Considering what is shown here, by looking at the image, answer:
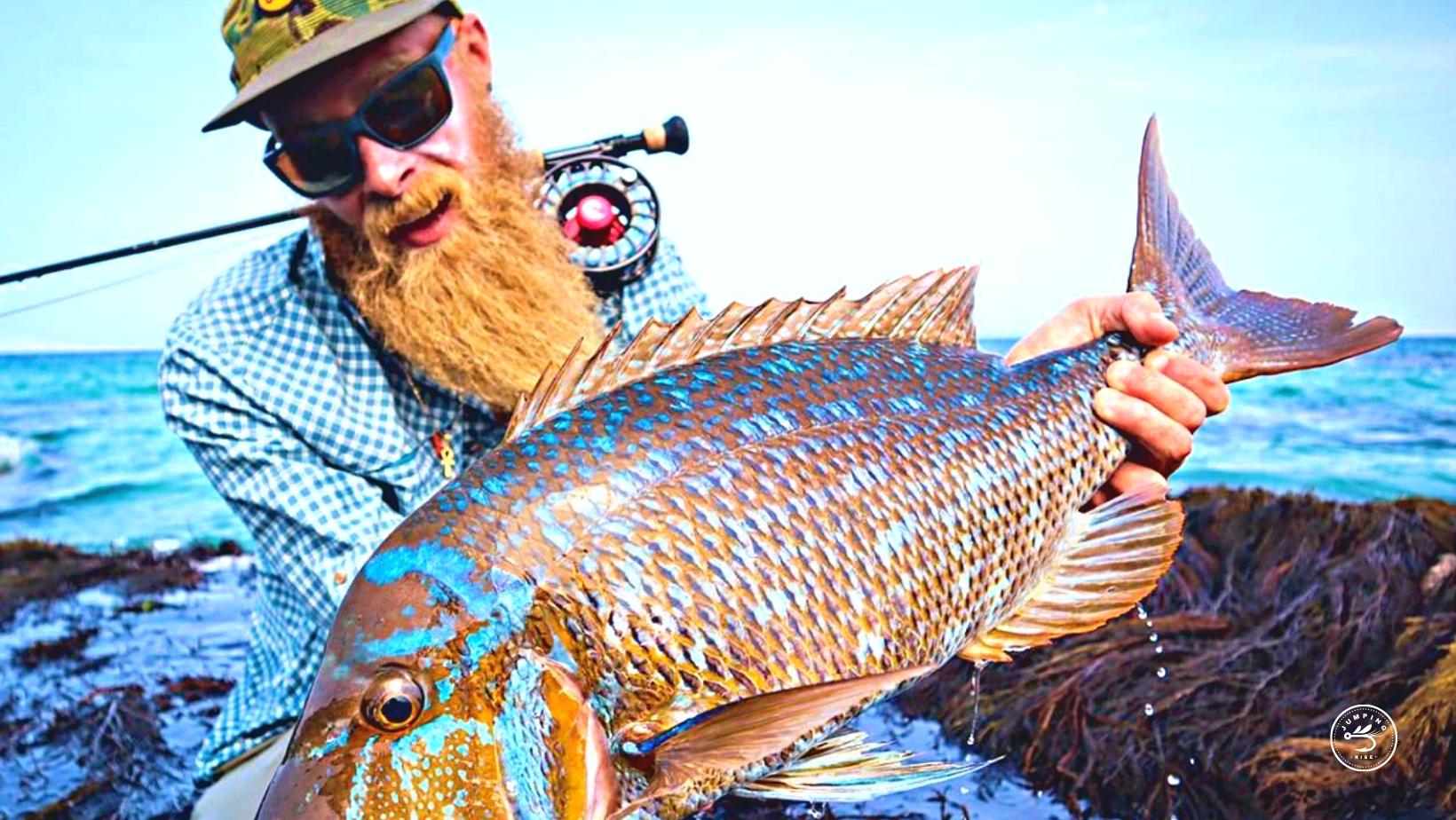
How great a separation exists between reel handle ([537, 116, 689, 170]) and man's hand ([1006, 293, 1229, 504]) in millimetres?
1680

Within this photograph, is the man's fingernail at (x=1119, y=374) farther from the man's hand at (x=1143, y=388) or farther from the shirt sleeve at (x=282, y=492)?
the shirt sleeve at (x=282, y=492)

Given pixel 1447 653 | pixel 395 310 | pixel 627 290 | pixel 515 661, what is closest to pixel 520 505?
pixel 515 661

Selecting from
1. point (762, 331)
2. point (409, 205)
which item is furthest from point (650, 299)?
point (762, 331)

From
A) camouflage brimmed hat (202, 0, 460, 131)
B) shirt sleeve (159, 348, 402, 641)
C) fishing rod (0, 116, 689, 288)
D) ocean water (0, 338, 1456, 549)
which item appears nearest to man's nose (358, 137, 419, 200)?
camouflage brimmed hat (202, 0, 460, 131)

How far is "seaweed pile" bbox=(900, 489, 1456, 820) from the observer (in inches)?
125

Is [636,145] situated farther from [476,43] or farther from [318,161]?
[318,161]

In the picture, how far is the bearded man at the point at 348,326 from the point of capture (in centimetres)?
284

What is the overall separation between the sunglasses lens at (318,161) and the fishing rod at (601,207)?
339mm

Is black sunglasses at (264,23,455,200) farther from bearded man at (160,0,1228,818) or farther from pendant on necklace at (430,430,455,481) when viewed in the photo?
pendant on necklace at (430,430,455,481)

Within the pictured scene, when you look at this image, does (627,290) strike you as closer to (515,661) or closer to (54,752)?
(515,661)

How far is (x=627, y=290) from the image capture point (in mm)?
3670

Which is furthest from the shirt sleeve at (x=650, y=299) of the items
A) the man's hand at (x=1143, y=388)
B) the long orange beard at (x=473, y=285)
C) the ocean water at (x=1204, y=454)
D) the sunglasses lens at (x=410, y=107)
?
the ocean water at (x=1204, y=454)

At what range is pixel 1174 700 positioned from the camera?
375cm

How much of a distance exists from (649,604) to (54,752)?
13.5 feet
